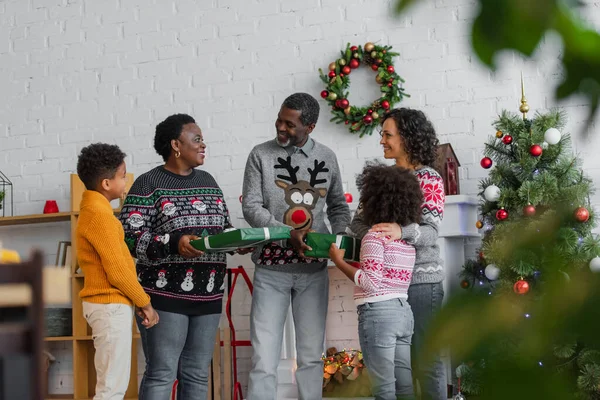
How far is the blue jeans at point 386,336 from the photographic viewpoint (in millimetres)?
2523

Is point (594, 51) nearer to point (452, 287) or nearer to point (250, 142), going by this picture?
point (452, 287)

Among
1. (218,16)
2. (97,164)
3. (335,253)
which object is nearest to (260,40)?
(218,16)

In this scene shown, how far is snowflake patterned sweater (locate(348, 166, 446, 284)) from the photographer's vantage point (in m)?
2.74

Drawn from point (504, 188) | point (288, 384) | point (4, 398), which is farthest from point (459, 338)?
point (288, 384)

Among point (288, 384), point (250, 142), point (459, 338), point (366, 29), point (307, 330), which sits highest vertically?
point (366, 29)

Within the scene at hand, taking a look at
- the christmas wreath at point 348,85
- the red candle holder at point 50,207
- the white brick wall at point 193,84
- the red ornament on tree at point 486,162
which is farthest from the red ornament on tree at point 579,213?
the red candle holder at point 50,207

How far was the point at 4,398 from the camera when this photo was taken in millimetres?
687

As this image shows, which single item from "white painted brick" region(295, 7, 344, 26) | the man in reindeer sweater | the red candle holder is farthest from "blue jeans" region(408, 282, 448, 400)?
the red candle holder

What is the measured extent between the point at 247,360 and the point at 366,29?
1.90m

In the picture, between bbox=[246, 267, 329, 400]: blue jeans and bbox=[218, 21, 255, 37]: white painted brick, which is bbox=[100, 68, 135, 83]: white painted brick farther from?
bbox=[246, 267, 329, 400]: blue jeans

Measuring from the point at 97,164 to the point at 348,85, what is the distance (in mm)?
1768

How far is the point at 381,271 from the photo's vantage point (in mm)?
2594

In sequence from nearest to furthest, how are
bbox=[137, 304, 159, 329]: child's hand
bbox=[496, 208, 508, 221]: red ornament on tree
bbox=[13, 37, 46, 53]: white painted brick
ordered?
1. bbox=[137, 304, 159, 329]: child's hand
2. bbox=[496, 208, 508, 221]: red ornament on tree
3. bbox=[13, 37, 46, 53]: white painted brick

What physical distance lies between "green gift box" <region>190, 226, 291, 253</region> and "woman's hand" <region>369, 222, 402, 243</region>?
1.08 feet
